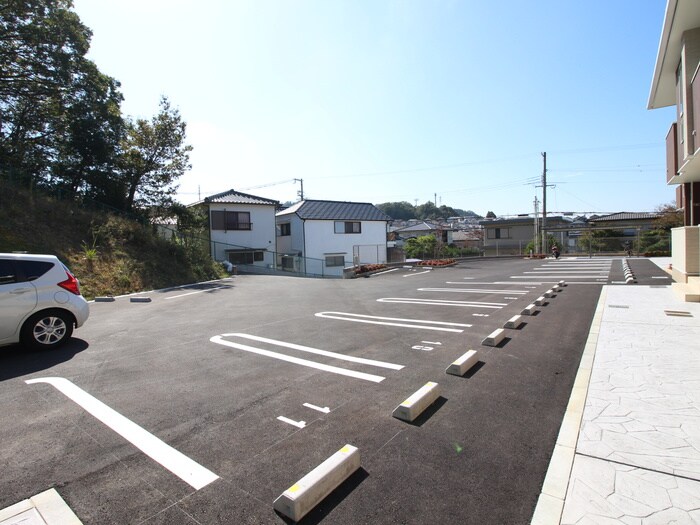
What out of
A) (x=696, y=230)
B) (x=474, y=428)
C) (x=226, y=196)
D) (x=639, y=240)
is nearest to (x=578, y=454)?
(x=474, y=428)

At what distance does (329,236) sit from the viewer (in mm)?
31984

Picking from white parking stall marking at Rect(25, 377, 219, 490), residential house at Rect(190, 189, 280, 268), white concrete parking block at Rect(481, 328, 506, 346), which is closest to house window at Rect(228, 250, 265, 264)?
residential house at Rect(190, 189, 280, 268)

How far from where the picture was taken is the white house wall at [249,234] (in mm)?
26188

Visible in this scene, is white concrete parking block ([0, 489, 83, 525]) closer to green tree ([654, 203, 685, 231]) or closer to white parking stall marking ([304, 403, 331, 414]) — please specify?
white parking stall marking ([304, 403, 331, 414])

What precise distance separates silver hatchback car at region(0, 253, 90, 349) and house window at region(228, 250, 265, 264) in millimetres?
21098

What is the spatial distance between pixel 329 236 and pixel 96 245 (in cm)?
1906

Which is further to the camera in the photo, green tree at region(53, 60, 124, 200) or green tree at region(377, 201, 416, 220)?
green tree at region(377, 201, 416, 220)

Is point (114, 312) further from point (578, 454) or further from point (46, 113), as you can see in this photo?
point (46, 113)

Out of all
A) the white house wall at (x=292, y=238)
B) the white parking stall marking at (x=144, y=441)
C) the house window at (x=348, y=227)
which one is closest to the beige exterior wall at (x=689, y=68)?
the white parking stall marking at (x=144, y=441)

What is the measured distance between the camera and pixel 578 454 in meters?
2.70

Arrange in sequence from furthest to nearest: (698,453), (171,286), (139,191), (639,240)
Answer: (639,240) → (139,191) → (171,286) → (698,453)

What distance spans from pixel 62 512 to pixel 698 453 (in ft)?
14.0

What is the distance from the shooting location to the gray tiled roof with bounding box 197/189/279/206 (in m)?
26.5

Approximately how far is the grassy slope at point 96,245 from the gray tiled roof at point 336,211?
1379 cm
